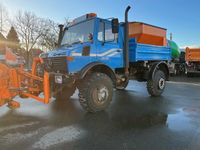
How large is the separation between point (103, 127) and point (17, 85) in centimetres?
239

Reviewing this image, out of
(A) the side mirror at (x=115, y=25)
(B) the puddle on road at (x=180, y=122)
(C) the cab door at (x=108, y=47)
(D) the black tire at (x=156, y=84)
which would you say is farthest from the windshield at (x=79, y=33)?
(D) the black tire at (x=156, y=84)

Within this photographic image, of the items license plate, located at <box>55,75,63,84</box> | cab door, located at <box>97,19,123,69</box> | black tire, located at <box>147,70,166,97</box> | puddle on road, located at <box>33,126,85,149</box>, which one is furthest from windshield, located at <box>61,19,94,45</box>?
black tire, located at <box>147,70,166,97</box>

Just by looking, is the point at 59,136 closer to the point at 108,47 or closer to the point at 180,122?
the point at 180,122

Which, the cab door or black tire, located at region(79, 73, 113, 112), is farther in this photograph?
the cab door

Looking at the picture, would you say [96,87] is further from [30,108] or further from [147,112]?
[30,108]

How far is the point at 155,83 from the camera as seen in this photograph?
8922 mm

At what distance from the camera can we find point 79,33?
22.9ft

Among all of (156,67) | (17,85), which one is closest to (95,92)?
(17,85)

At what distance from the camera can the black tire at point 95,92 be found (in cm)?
618

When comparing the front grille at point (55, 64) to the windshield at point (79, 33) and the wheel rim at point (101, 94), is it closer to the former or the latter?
the windshield at point (79, 33)

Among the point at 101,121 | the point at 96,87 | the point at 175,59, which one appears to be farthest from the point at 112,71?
the point at 175,59

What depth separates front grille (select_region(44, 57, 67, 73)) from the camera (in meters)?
6.22

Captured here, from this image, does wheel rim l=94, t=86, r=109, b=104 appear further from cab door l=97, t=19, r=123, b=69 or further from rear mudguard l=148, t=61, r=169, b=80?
rear mudguard l=148, t=61, r=169, b=80

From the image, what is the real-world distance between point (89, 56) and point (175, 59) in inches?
672
